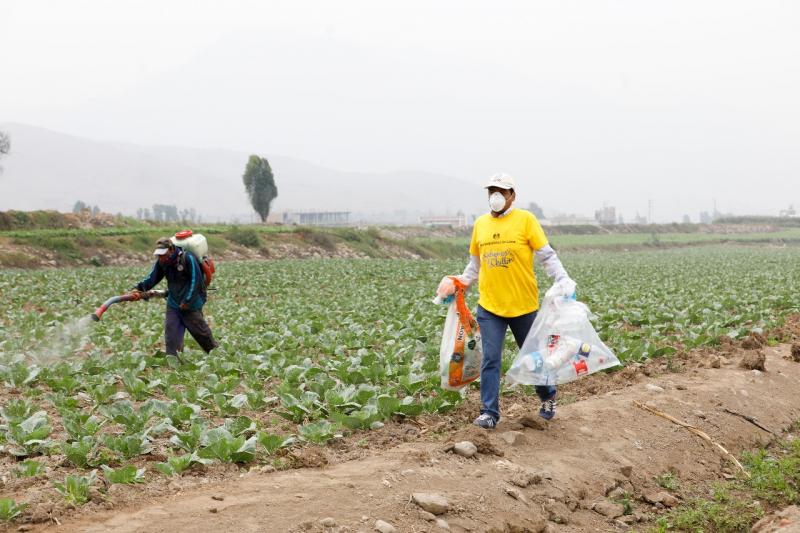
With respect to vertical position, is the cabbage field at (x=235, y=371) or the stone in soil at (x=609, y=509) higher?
the cabbage field at (x=235, y=371)

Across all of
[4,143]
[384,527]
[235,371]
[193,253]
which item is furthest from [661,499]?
[4,143]

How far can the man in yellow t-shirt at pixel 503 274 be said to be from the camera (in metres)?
6.05

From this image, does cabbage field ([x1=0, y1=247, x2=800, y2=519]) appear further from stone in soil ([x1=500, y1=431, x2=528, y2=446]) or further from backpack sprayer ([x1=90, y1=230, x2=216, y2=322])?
stone in soil ([x1=500, y1=431, x2=528, y2=446])

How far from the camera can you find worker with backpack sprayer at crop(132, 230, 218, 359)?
902 centimetres

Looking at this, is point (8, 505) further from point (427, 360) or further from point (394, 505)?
point (427, 360)

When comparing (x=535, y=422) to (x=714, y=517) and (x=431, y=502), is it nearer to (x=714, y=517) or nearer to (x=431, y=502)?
(x=714, y=517)

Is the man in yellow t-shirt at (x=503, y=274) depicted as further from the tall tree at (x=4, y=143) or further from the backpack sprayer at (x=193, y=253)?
the tall tree at (x=4, y=143)

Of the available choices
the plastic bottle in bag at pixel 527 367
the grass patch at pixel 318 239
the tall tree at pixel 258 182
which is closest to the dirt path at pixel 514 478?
the plastic bottle in bag at pixel 527 367

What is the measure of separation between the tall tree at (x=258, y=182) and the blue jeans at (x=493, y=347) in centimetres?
7204

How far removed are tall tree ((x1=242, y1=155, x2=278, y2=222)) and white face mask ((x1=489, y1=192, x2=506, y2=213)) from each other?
237ft

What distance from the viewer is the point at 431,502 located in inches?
180

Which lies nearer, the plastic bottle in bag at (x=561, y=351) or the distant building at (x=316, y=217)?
the plastic bottle in bag at (x=561, y=351)

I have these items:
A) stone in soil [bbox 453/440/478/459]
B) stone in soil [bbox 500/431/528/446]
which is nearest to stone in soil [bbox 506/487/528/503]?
stone in soil [bbox 453/440/478/459]

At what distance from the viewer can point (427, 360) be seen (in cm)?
876
